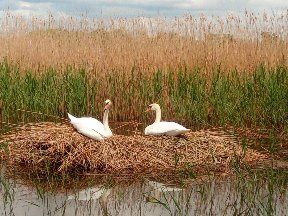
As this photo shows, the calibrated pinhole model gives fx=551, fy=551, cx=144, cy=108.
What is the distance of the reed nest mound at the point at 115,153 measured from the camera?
25.6 ft

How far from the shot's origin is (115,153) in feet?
26.2

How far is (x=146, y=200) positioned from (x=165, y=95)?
6004mm

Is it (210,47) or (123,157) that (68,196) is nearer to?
(123,157)

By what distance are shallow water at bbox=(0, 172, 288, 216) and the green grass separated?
4.45 metres

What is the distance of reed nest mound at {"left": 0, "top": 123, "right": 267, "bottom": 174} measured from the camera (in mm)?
7801

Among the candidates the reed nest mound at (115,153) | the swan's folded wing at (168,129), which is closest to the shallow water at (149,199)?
the reed nest mound at (115,153)

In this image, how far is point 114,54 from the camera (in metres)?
13.3

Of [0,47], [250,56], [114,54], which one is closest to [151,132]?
[114,54]

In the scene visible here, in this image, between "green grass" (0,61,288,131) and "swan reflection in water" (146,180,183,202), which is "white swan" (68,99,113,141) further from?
"green grass" (0,61,288,131)

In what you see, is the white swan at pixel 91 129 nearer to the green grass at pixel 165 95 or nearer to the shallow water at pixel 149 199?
the shallow water at pixel 149 199

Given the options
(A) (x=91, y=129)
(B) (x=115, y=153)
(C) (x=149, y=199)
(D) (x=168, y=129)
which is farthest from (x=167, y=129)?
(C) (x=149, y=199)

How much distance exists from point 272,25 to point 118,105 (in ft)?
17.6

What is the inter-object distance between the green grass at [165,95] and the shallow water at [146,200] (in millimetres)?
4451

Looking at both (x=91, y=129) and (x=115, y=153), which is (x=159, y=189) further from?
(x=91, y=129)
